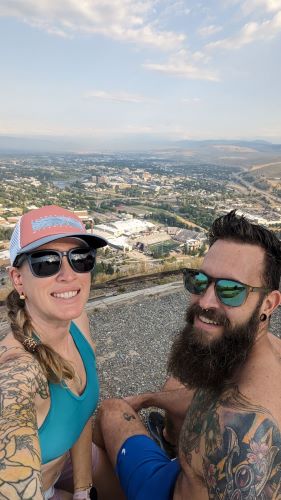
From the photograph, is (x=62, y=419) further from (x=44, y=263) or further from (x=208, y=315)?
(x=208, y=315)

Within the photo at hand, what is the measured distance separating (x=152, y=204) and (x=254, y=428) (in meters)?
48.2

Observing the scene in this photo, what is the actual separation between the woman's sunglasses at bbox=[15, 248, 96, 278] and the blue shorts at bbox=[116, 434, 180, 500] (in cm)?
100

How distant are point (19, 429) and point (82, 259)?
29.3 inches

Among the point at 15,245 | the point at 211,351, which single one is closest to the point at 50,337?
the point at 15,245

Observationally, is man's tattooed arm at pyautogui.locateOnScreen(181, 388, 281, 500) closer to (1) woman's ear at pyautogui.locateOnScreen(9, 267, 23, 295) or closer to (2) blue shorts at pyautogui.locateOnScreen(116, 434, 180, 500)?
(2) blue shorts at pyautogui.locateOnScreen(116, 434, 180, 500)

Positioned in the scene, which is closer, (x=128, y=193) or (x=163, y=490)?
(x=163, y=490)

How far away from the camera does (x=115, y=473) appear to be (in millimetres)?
1951

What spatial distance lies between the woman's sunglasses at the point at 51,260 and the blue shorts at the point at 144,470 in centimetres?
100

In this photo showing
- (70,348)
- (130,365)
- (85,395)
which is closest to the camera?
(85,395)

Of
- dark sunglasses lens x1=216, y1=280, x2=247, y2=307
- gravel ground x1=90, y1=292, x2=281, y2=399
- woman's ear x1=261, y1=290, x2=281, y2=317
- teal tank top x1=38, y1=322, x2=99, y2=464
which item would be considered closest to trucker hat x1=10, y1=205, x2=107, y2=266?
teal tank top x1=38, y1=322, x2=99, y2=464

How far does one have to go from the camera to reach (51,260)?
147 centimetres

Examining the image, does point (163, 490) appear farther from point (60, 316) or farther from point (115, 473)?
point (60, 316)

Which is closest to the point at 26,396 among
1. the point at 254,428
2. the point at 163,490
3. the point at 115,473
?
→ the point at 254,428

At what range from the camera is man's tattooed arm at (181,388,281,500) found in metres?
1.16
